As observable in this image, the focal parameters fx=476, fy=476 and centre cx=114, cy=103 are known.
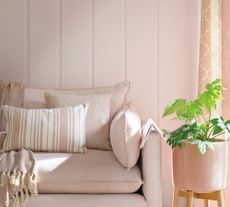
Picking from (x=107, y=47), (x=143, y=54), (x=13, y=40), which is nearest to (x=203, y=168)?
(x=143, y=54)

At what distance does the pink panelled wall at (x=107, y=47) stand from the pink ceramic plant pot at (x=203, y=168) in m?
0.99

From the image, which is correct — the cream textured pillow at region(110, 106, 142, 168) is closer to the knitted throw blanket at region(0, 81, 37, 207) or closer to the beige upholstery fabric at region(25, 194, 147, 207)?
the beige upholstery fabric at region(25, 194, 147, 207)

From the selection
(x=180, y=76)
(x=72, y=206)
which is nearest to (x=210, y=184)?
(x=72, y=206)

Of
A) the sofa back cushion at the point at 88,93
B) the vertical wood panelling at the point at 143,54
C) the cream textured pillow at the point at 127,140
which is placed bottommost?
the cream textured pillow at the point at 127,140

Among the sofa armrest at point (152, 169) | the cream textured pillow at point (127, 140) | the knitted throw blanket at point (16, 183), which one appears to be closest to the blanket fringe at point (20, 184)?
the knitted throw blanket at point (16, 183)

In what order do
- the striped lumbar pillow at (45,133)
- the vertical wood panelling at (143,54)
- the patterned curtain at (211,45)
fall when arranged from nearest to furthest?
the striped lumbar pillow at (45,133), the patterned curtain at (211,45), the vertical wood panelling at (143,54)

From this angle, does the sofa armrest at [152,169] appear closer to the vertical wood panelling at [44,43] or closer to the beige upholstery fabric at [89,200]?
the beige upholstery fabric at [89,200]

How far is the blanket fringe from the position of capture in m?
2.43

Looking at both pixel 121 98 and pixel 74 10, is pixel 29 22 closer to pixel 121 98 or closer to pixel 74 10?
pixel 74 10

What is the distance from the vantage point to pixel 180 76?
3537mm

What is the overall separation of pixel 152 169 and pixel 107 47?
4.25ft

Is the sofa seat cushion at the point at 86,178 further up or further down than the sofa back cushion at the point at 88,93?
further down

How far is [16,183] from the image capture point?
95.9 inches

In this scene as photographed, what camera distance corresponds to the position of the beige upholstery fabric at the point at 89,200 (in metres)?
2.49
